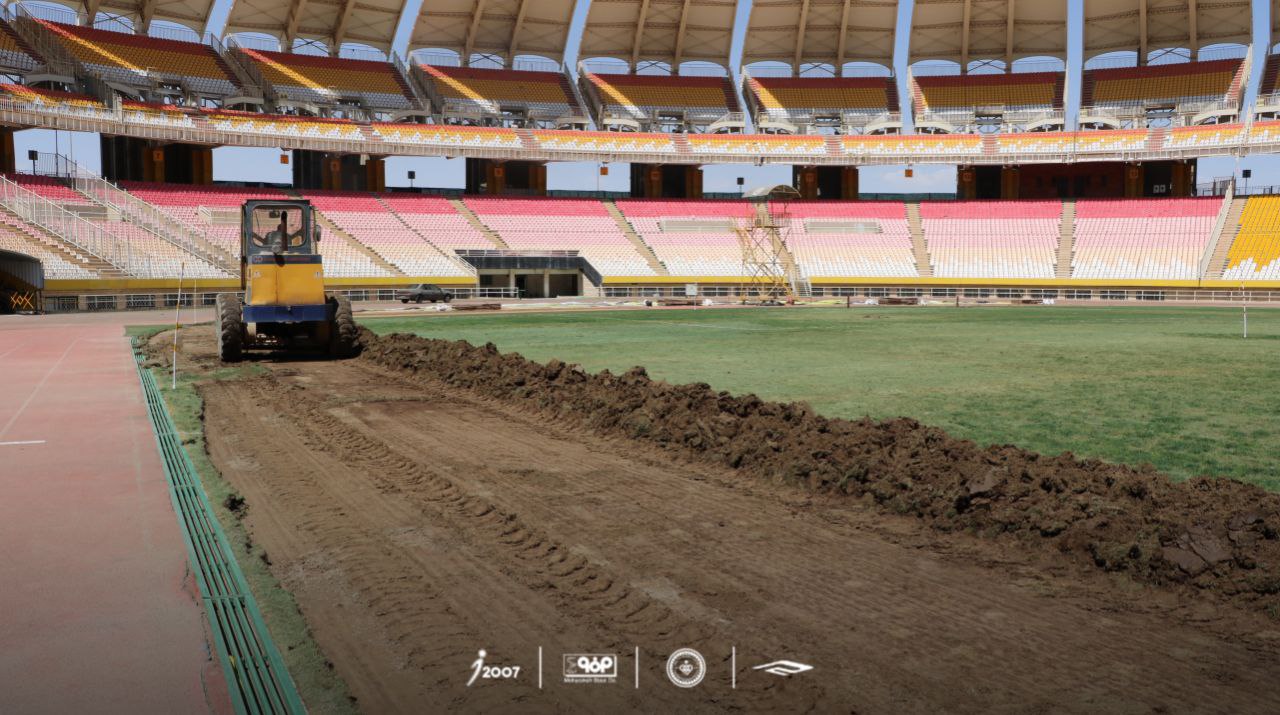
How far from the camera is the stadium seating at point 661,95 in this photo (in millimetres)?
68500

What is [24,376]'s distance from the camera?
16.7 m

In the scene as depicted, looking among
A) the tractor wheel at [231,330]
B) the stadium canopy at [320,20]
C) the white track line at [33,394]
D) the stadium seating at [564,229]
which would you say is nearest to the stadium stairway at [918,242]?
the stadium seating at [564,229]

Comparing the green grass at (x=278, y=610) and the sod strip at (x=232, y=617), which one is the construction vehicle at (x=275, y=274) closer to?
the green grass at (x=278, y=610)

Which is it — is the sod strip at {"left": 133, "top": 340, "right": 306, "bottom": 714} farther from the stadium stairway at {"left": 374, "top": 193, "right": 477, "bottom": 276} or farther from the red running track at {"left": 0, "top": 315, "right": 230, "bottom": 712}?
the stadium stairway at {"left": 374, "top": 193, "right": 477, "bottom": 276}

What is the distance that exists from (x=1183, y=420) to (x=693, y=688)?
31.5 feet

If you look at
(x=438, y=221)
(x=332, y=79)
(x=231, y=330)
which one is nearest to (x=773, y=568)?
(x=231, y=330)

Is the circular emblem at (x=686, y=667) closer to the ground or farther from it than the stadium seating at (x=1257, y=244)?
closer to the ground

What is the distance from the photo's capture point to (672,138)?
66.4 metres

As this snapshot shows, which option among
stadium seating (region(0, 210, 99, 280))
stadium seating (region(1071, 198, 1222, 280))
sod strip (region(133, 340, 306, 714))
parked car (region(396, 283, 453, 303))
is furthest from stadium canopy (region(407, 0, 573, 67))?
sod strip (region(133, 340, 306, 714))

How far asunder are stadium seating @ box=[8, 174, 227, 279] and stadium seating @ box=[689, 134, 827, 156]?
3429cm

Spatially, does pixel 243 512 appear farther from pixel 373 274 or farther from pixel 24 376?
pixel 373 274

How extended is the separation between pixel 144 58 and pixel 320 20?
439 inches

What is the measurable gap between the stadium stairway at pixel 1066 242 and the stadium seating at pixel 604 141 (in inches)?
1057

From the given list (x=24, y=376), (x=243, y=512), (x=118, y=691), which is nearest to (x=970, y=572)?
(x=118, y=691)
